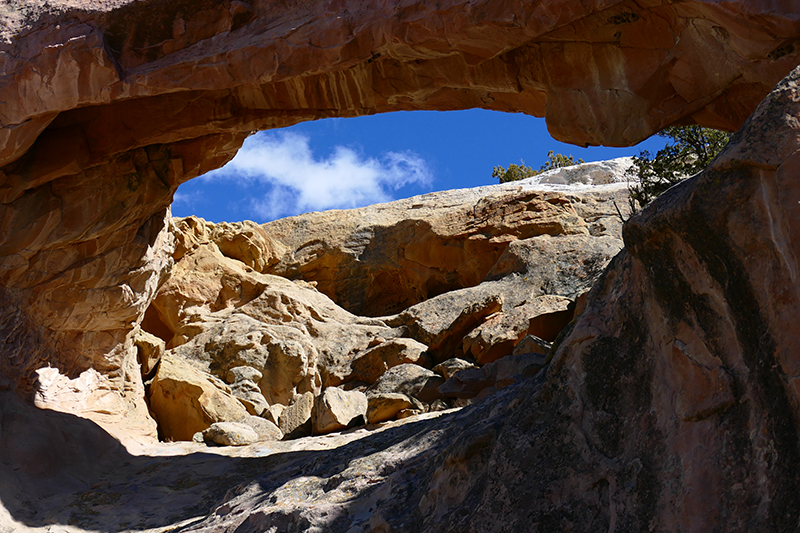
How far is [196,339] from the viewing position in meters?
12.0

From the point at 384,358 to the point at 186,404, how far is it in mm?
3408

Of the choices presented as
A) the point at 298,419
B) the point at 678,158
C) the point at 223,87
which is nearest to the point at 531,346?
the point at 298,419

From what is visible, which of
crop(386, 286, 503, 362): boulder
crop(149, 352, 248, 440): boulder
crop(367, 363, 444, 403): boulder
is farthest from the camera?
crop(386, 286, 503, 362): boulder

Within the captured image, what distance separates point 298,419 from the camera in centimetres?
947

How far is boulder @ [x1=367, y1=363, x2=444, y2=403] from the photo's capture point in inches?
348

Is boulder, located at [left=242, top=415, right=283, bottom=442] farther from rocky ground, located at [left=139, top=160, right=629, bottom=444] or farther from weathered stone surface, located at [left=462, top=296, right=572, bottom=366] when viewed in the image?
weathered stone surface, located at [left=462, top=296, right=572, bottom=366]

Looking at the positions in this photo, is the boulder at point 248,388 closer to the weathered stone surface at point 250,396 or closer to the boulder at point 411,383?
the weathered stone surface at point 250,396

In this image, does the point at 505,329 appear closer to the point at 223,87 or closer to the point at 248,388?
the point at 248,388

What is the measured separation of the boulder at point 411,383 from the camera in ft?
29.0

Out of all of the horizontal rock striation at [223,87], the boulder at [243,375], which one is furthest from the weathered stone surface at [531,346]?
the boulder at [243,375]

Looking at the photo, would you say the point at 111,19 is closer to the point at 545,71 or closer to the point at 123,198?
the point at 123,198

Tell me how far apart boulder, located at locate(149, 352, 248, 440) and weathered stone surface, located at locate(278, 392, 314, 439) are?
0.63m

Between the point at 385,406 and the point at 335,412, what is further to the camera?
the point at 335,412

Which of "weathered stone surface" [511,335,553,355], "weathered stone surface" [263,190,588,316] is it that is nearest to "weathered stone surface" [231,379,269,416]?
"weathered stone surface" [511,335,553,355]
